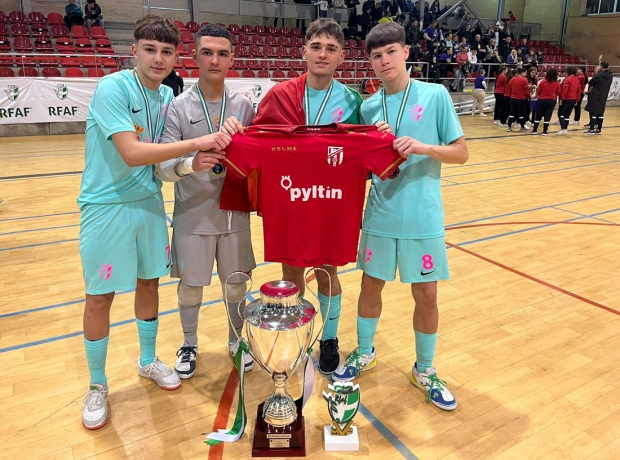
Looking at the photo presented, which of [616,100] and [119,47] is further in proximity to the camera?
[616,100]

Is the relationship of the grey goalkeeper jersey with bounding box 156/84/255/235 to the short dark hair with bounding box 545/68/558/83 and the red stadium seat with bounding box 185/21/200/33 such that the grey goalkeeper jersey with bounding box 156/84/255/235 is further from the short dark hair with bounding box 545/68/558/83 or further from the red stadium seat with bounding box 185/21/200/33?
the red stadium seat with bounding box 185/21/200/33

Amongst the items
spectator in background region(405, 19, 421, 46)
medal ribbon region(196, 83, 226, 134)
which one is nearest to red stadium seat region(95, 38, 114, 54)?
spectator in background region(405, 19, 421, 46)

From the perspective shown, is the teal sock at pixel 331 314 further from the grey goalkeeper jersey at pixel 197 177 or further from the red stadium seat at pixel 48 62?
the red stadium seat at pixel 48 62

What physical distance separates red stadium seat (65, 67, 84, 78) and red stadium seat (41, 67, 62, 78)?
21 cm

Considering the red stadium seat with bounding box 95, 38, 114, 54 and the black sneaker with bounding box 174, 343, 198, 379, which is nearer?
the black sneaker with bounding box 174, 343, 198, 379

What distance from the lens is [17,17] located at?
13.9m

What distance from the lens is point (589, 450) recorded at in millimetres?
2314

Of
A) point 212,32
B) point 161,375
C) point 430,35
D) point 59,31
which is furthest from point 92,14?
point 161,375

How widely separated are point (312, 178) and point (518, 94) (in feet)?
40.3

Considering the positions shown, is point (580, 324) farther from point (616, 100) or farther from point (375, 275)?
point (616, 100)

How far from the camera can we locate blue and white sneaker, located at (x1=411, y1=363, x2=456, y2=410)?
261cm

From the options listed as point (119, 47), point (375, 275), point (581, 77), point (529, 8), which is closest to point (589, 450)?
point (375, 275)

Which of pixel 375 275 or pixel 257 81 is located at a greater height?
pixel 257 81

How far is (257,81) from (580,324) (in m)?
10.7
